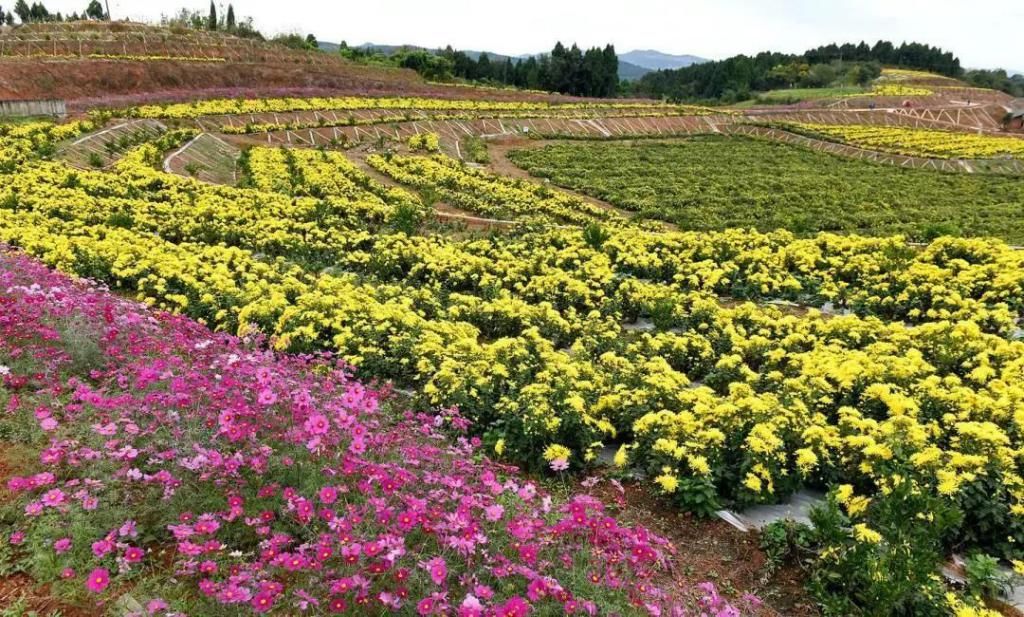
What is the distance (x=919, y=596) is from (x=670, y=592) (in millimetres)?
1554

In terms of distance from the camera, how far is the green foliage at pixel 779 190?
790 inches

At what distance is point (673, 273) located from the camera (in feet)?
38.9

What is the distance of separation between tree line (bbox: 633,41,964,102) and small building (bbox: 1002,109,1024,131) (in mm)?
32477

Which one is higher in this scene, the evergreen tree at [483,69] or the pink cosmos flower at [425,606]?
the evergreen tree at [483,69]

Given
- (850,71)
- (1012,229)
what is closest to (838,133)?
(1012,229)

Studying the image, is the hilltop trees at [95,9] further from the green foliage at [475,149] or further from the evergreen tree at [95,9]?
the green foliage at [475,149]

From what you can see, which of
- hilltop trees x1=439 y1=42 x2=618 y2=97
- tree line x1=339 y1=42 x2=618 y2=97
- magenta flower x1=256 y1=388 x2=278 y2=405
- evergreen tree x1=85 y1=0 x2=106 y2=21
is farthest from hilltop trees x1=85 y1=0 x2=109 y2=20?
magenta flower x1=256 y1=388 x2=278 y2=405

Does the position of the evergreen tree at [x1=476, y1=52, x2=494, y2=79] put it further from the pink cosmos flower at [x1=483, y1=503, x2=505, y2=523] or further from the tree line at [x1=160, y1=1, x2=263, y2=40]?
the pink cosmos flower at [x1=483, y1=503, x2=505, y2=523]

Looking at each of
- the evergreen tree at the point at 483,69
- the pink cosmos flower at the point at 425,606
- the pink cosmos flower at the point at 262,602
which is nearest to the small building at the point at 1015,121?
the evergreen tree at the point at 483,69

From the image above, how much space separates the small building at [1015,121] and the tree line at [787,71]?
107ft

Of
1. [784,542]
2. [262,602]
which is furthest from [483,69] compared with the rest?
[262,602]

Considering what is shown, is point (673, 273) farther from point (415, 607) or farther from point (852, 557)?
point (415, 607)

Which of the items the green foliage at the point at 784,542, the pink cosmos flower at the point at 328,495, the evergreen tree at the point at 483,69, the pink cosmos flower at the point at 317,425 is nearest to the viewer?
the pink cosmos flower at the point at 328,495

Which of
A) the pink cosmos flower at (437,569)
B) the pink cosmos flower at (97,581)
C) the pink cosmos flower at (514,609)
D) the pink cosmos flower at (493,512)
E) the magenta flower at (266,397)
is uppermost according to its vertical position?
the magenta flower at (266,397)
